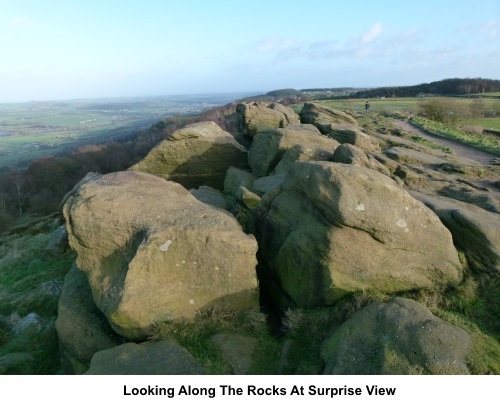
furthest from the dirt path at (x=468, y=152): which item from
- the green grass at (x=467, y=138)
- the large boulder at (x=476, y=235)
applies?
the large boulder at (x=476, y=235)

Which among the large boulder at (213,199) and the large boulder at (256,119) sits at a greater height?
the large boulder at (256,119)

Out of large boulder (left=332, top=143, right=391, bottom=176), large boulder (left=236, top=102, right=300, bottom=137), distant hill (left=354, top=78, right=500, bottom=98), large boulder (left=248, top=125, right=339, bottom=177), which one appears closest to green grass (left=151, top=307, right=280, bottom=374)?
large boulder (left=332, top=143, right=391, bottom=176)

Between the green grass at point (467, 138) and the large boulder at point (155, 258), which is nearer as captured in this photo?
the large boulder at point (155, 258)

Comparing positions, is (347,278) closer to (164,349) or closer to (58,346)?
(164,349)

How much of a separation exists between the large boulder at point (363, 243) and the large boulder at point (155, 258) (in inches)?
53.7

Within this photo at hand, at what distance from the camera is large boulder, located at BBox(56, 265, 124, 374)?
8.34 m

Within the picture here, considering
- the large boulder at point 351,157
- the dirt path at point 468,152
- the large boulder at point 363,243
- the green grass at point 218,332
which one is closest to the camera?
the green grass at point 218,332

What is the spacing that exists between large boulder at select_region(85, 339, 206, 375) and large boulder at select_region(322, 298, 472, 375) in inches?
97.6

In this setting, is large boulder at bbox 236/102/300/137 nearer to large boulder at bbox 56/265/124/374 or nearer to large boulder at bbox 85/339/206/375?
large boulder at bbox 56/265/124/374

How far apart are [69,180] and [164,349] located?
6337 centimetres

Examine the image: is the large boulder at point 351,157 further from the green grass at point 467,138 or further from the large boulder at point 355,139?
the green grass at point 467,138

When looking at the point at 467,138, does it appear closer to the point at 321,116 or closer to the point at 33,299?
the point at 321,116

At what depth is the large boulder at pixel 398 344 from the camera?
19.3 feet
